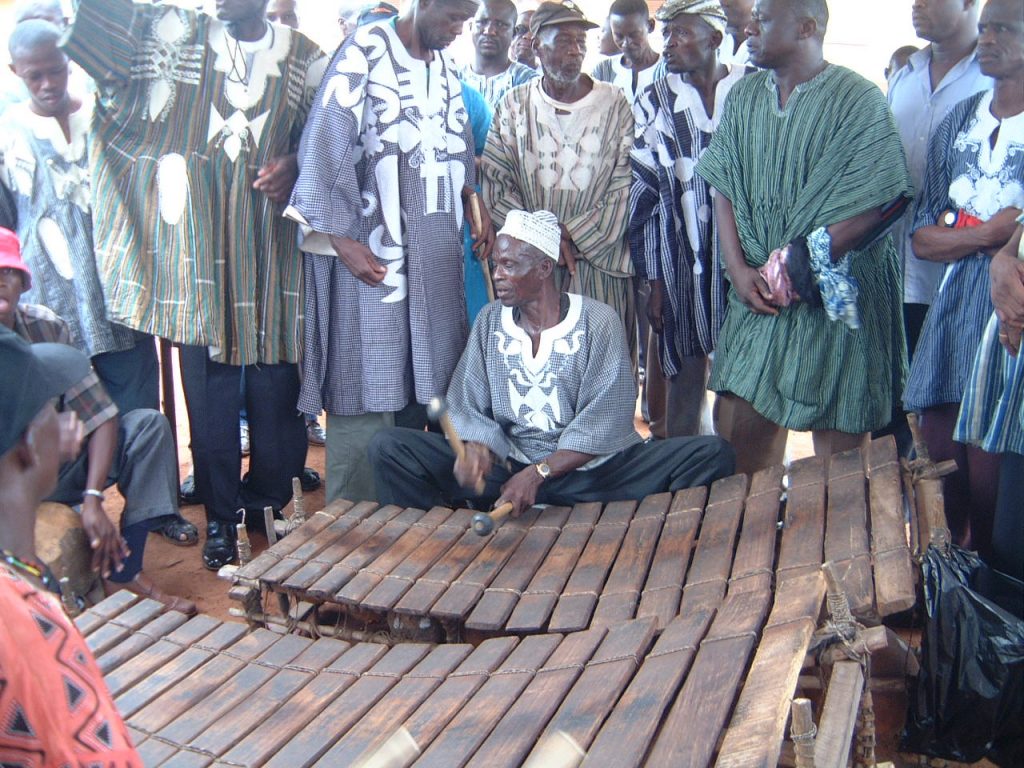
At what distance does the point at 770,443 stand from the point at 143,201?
109 inches

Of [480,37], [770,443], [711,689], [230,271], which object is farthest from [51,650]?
[480,37]

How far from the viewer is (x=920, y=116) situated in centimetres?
387

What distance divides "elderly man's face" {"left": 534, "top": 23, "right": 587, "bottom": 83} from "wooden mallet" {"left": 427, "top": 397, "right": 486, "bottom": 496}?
1519 mm

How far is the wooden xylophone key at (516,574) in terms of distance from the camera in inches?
107

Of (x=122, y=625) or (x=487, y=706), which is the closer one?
(x=487, y=706)

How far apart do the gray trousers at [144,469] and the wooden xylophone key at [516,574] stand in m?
1.55

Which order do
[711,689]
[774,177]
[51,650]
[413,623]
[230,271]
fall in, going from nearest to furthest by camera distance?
1. [51,650]
2. [711,689]
3. [413,623]
4. [774,177]
5. [230,271]

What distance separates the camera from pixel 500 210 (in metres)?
4.26

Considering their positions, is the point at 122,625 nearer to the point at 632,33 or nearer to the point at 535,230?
the point at 535,230

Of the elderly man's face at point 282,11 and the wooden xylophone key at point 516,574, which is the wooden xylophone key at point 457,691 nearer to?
the wooden xylophone key at point 516,574

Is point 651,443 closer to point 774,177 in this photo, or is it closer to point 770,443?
point 770,443

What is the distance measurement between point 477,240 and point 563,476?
45.3 inches

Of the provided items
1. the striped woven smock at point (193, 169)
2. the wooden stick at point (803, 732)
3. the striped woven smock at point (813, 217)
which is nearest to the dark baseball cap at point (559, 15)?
the striped woven smock at point (813, 217)

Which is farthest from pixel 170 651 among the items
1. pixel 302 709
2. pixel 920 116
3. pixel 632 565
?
pixel 920 116
